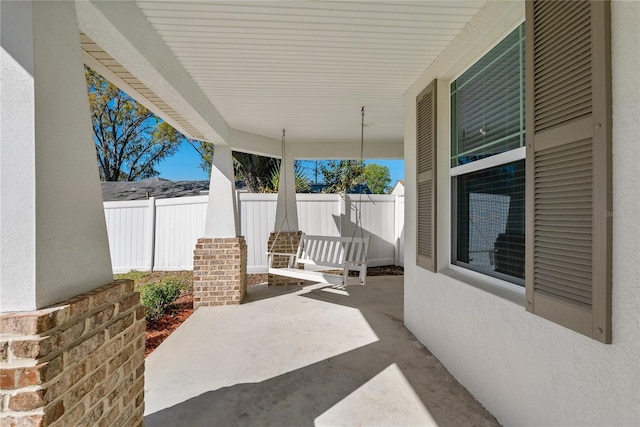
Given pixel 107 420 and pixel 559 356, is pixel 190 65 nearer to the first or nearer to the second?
pixel 107 420

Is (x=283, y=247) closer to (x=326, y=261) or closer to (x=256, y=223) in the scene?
(x=326, y=261)

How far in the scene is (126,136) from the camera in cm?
1547

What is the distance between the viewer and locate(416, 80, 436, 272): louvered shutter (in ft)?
10.3

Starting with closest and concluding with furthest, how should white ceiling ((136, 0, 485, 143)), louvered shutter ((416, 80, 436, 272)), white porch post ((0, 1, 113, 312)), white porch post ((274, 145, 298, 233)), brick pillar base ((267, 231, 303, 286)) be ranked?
white porch post ((0, 1, 113, 312)), white ceiling ((136, 0, 485, 143)), louvered shutter ((416, 80, 436, 272)), brick pillar base ((267, 231, 303, 286)), white porch post ((274, 145, 298, 233))

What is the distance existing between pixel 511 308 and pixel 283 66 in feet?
9.52

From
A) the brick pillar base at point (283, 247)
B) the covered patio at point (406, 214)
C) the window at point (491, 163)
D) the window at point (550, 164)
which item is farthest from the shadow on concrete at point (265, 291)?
the window at point (550, 164)

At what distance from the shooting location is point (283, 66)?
3205 mm

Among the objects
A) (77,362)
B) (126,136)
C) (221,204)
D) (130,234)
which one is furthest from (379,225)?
(126,136)

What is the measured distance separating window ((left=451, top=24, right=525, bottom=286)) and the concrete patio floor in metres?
1.09

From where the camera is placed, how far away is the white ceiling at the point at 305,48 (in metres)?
2.33

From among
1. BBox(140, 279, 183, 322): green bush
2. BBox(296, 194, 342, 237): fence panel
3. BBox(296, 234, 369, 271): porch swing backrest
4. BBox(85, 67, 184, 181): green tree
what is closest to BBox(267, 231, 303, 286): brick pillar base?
BBox(296, 234, 369, 271): porch swing backrest

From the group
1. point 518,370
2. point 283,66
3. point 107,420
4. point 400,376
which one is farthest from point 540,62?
point 107,420

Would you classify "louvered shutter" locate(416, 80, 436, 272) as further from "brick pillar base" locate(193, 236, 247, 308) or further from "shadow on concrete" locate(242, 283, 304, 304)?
"shadow on concrete" locate(242, 283, 304, 304)

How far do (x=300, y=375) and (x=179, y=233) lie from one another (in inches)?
220
